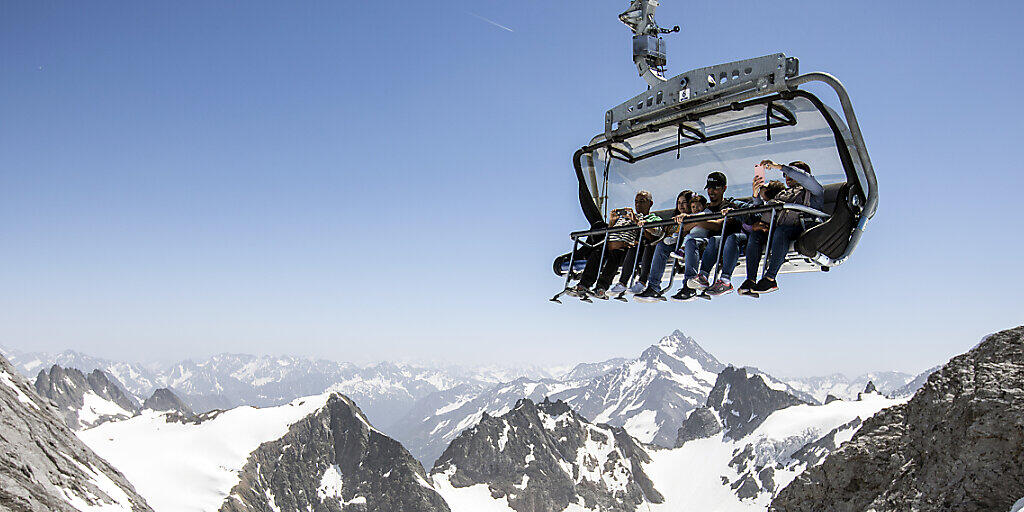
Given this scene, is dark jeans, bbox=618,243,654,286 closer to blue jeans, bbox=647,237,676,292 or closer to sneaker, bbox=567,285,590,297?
blue jeans, bbox=647,237,676,292

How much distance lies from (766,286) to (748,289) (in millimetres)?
273

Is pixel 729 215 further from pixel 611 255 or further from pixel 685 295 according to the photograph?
pixel 611 255

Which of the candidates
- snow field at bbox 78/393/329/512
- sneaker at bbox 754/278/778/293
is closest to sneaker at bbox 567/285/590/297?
sneaker at bbox 754/278/778/293

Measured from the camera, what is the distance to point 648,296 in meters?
11.3

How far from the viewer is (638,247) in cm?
1147

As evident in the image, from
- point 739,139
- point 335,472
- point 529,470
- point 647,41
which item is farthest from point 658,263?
point 529,470

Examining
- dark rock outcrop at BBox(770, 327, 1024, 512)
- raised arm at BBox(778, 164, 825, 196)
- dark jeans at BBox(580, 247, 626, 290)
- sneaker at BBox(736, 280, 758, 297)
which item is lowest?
dark rock outcrop at BBox(770, 327, 1024, 512)

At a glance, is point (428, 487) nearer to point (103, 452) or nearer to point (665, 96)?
point (103, 452)

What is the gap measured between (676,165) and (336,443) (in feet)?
525

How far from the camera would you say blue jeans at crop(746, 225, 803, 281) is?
10.1m

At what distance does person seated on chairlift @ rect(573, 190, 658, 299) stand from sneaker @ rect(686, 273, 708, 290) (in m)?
1.73

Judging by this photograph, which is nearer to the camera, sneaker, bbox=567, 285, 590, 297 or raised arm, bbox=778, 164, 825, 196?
raised arm, bbox=778, 164, 825, 196

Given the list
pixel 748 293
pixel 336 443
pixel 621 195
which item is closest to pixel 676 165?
pixel 621 195

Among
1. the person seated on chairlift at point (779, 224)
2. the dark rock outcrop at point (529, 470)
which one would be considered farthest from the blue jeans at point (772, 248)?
the dark rock outcrop at point (529, 470)
